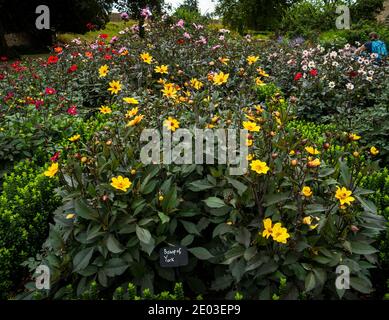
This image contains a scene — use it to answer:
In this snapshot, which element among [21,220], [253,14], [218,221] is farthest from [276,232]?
[253,14]

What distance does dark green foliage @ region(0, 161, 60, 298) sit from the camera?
2525mm

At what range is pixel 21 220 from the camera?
2.60 meters

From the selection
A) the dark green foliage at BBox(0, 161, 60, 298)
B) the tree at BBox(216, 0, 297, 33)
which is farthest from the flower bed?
the tree at BBox(216, 0, 297, 33)

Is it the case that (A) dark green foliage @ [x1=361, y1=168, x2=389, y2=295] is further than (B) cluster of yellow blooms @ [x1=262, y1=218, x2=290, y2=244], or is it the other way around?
(A) dark green foliage @ [x1=361, y1=168, x2=389, y2=295]

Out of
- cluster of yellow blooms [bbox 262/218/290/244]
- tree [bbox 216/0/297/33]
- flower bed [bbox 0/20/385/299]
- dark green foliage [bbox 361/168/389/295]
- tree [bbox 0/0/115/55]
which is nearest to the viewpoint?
cluster of yellow blooms [bbox 262/218/290/244]

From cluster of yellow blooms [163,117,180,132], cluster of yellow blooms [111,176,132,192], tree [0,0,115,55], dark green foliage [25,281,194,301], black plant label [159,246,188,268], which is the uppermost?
tree [0,0,115,55]

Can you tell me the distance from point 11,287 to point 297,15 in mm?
15001

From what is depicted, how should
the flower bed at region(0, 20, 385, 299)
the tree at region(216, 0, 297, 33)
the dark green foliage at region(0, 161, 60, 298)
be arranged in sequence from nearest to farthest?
the flower bed at region(0, 20, 385, 299)
the dark green foliage at region(0, 161, 60, 298)
the tree at region(216, 0, 297, 33)

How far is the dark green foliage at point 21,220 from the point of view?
253cm

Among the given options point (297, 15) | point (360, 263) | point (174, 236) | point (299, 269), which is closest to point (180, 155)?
point (174, 236)

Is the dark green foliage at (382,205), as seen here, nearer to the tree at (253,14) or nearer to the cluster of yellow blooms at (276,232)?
the cluster of yellow blooms at (276,232)

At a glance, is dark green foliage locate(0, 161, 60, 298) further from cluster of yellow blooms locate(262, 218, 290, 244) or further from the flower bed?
cluster of yellow blooms locate(262, 218, 290, 244)

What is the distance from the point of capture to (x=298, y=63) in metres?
5.88

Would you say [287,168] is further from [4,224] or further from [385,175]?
[4,224]
